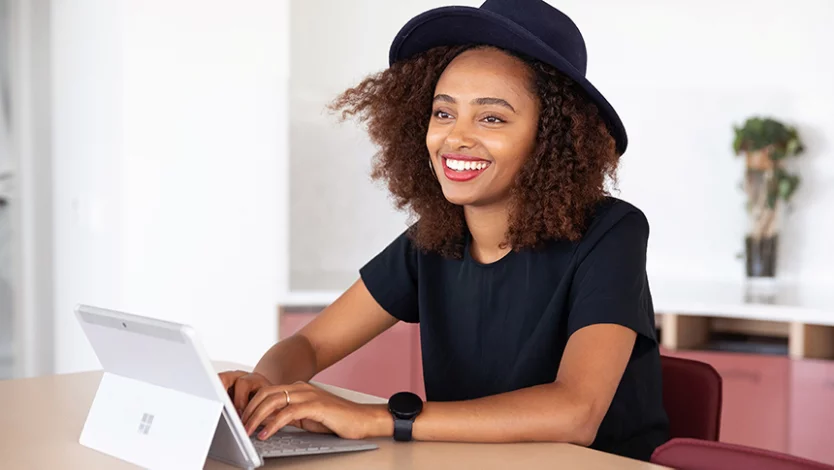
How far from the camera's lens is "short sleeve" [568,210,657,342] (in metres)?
1.61

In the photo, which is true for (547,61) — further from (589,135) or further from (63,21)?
(63,21)

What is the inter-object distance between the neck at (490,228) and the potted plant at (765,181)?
5.71ft

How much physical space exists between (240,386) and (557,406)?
0.48 meters

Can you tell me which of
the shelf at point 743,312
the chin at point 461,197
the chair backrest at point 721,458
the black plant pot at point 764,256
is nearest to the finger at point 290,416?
the chair backrest at point 721,458

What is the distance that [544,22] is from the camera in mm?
1763

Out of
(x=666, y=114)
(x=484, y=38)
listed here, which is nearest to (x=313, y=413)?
(x=484, y=38)

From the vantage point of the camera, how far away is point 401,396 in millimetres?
1453

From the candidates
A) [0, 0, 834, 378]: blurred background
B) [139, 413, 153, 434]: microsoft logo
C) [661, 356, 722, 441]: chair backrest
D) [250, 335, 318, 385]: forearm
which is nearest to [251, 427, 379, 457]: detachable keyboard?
[139, 413, 153, 434]: microsoft logo

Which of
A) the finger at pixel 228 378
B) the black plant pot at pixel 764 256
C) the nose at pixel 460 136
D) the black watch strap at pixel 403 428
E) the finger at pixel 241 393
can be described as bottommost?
the black watch strap at pixel 403 428

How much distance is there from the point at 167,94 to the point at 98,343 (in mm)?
1977

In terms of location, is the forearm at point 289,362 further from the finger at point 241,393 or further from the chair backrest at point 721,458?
the chair backrest at point 721,458

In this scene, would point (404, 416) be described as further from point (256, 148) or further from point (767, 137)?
point (767, 137)

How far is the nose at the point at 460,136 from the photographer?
5.92 ft

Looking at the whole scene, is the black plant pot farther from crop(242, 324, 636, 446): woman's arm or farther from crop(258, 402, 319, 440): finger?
crop(258, 402, 319, 440): finger
